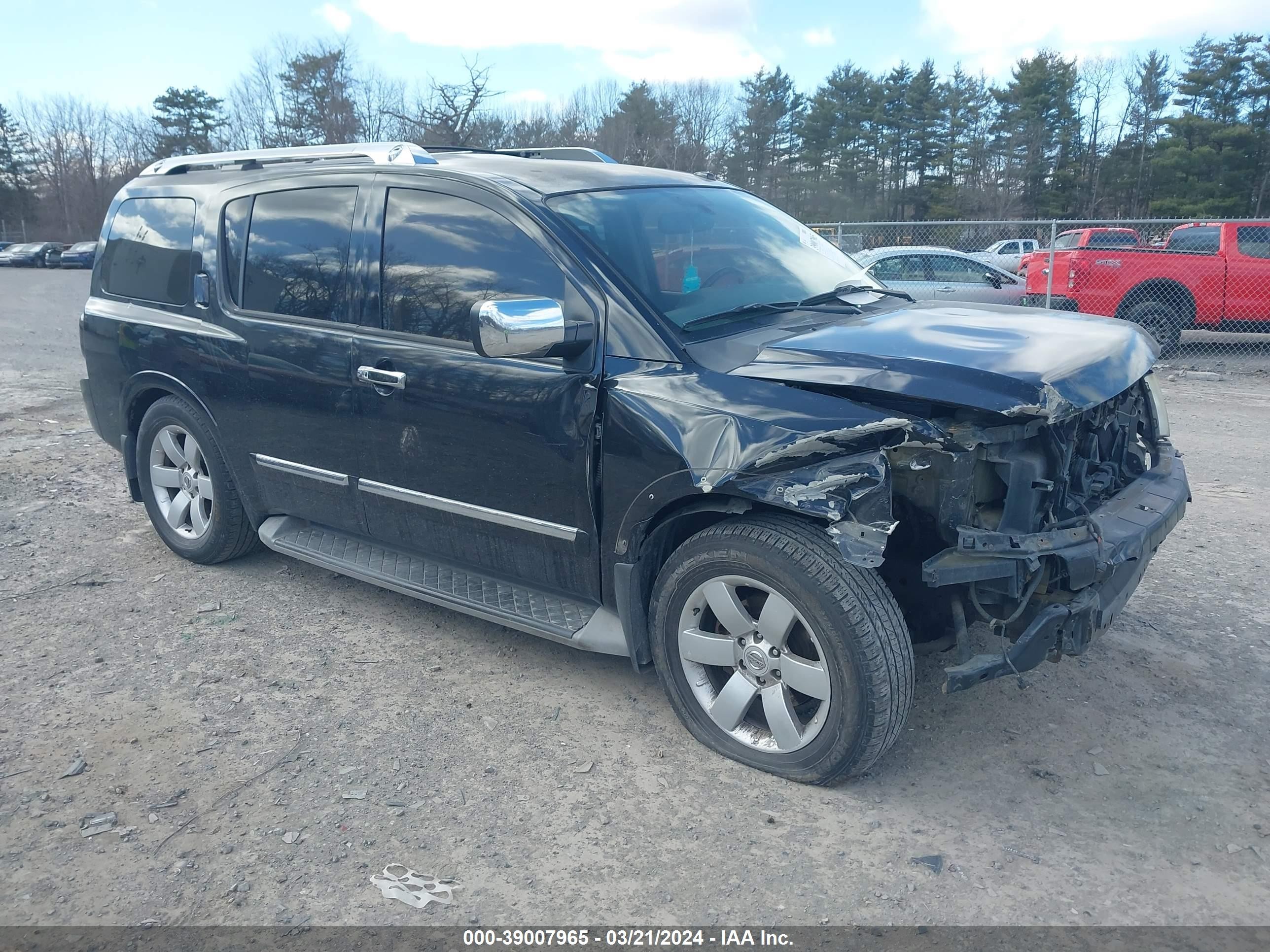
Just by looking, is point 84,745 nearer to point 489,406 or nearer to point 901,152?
point 489,406

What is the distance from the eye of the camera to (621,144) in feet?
162

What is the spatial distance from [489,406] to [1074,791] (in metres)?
2.33

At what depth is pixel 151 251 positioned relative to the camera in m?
4.95

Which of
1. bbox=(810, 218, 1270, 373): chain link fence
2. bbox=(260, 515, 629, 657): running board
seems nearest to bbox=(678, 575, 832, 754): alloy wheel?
bbox=(260, 515, 629, 657): running board

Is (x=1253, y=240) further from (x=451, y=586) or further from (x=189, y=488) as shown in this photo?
(x=189, y=488)

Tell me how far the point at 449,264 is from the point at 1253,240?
1240cm

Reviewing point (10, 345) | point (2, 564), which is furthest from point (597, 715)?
point (10, 345)

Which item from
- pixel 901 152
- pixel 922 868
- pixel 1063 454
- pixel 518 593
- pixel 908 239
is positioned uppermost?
pixel 901 152

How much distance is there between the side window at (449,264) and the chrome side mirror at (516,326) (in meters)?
0.30

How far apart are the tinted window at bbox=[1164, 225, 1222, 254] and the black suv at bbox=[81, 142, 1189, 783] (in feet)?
33.6

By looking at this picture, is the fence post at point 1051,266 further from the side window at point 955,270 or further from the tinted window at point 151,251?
the tinted window at point 151,251

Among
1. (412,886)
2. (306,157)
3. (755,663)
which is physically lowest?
(412,886)

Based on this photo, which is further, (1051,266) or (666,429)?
(1051,266)

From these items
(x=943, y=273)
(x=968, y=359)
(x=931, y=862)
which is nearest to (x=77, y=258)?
(x=943, y=273)
